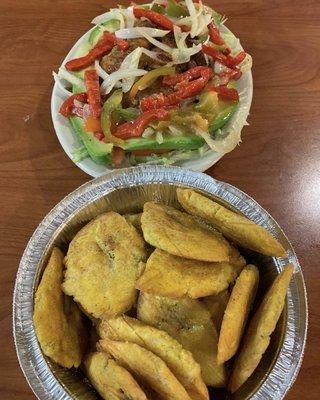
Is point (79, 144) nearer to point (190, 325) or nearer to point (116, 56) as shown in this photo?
point (116, 56)

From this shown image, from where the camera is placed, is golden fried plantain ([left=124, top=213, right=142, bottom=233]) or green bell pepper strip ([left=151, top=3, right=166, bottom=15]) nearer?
golden fried plantain ([left=124, top=213, right=142, bottom=233])

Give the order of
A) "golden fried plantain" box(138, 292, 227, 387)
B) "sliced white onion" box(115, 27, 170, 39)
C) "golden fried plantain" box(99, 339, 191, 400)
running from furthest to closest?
"sliced white onion" box(115, 27, 170, 39) < "golden fried plantain" box(138, 292, 227, 387) < "golden fried plantain" box(99, 339, 191, 400)

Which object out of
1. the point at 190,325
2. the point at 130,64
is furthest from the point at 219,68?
the point at 190,325

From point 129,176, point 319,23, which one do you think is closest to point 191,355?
point 129,176

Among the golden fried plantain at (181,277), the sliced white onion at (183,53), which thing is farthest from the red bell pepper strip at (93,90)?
the golden fried plantain at (181,277)

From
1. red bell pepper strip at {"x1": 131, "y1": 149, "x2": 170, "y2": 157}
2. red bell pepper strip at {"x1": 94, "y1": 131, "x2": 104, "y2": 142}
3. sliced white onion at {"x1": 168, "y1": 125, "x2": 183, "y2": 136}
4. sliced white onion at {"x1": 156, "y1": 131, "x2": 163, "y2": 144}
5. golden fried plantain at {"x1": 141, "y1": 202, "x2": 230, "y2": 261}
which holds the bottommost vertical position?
red bell pepper strip at {"x1": 131, "y1": 149, "x2": 170, "y2": 157}

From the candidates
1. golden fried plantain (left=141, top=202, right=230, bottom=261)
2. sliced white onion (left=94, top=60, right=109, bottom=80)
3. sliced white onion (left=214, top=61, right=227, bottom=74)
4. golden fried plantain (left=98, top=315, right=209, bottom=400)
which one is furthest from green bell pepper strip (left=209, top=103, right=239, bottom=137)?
golden fried plantain (left=98, top=315, right=209, bottom=400)

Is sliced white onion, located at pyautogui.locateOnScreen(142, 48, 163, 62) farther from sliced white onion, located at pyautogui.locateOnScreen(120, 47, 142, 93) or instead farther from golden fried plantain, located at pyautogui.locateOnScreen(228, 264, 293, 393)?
golden fried plantain, located at pyautogui.locateOnScreen(228, 264, 293, 393)
